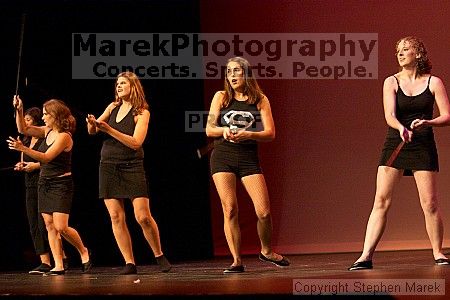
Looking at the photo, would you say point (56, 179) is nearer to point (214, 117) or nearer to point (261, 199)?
point (214, 117)

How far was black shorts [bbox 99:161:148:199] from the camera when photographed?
6.53 meters

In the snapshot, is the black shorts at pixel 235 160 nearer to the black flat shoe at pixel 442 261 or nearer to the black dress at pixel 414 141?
the black dress at pixel 414 141

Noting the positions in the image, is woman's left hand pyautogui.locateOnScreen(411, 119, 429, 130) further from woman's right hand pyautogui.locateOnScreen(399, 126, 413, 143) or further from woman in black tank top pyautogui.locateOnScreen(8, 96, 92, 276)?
woman in black tank top pyautogui.locateOnScreen(8, 96, 92, 276)

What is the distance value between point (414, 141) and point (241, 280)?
133 cm

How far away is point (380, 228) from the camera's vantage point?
5.89m

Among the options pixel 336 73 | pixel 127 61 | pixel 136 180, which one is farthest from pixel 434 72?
pixel 136 180

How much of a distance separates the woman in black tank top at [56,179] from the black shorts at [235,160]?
4.32 feet

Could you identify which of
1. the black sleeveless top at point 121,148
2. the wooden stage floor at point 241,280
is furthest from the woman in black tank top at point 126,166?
the wooden stage floor at point 241,280

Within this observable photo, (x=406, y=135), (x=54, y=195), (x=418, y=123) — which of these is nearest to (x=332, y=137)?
(x=54, y=195)

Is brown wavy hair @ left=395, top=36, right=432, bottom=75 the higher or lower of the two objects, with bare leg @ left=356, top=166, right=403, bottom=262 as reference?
higher

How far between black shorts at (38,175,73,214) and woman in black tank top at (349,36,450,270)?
7.07 ft

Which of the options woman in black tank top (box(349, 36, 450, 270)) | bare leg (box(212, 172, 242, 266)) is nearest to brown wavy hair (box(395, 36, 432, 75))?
woman in black tank top (box(349, 36, 450, 270))

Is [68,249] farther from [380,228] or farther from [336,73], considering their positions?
[380,228]

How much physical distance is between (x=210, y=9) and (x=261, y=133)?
8.35 ft
